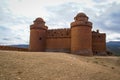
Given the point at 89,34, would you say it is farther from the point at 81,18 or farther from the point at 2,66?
the point at 2,66

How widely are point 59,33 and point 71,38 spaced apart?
10.0 ft

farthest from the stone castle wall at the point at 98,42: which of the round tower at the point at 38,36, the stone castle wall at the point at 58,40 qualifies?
the round tower at the point at 38,36

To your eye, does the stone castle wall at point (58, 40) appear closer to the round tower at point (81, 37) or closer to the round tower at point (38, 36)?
the round tower at point (38, 36)

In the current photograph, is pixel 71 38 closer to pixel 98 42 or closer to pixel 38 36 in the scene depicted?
pixel 98 42

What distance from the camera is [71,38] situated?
106ft

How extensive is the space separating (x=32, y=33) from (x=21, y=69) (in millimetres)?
23463

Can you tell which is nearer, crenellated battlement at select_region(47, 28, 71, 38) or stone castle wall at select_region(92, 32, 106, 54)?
crenellated battlement at select_region(47, 28, 71, 38)

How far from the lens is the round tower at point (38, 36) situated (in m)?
35.1

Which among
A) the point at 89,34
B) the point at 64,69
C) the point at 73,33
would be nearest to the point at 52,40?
the point at 73,33

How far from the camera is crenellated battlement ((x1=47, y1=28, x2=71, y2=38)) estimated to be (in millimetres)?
33509

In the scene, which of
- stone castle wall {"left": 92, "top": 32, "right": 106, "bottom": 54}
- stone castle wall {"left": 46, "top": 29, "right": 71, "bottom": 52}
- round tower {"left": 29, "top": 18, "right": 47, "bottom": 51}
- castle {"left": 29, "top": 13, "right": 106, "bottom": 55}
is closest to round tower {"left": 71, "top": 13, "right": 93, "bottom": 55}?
castle {"left": 29, "top": 13, "right": 106, "bottom": 55}

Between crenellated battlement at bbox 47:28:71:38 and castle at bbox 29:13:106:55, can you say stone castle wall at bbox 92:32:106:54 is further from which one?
crenellated battlement at bbox 47:28:71:38

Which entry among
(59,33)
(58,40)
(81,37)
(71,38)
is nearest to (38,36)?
(58,40)

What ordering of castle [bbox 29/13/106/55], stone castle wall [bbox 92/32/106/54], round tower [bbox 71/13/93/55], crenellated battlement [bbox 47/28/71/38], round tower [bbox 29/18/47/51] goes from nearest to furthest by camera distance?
1. round tower [bbox 71/13/93/55]
2. castle [bbox 29/13/106/55]
3. crenellated battlement [bbox 47/28/71/38]
4. stone castle wall [bbox 92/32/106/54]
5. round tower [bbox 29/18/47/51]
